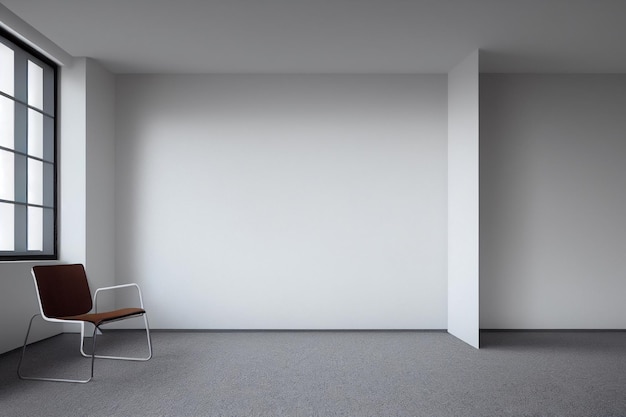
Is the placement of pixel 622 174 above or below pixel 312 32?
Answer: below

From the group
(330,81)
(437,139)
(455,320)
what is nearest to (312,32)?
(330,81)

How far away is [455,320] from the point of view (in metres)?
5.53

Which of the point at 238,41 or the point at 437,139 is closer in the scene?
the point at 238,41

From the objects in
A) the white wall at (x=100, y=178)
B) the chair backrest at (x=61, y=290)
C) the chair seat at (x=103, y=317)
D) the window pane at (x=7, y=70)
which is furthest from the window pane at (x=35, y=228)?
the chair seat at (x=103, y=317)

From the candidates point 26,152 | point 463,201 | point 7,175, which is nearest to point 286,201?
point 463,201

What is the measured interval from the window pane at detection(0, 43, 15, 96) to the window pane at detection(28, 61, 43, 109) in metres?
0.27

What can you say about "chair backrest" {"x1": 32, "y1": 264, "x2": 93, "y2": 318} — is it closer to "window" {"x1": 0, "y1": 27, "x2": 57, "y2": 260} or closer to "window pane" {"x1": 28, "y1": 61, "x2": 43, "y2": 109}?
"window" {"x1": 0, "y1": 27, "x2": 57, "y2": 260}

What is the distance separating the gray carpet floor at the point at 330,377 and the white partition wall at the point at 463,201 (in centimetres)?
30

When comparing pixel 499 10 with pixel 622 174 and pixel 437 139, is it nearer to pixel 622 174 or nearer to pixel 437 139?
pixel 437 139

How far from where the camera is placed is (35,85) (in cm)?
517

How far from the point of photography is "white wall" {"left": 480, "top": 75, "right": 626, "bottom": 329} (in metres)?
5.83

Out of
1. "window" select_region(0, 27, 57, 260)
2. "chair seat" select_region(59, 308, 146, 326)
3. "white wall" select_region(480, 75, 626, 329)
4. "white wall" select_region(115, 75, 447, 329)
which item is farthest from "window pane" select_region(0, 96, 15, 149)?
"white wall" select_region(480, 75, 626, 329)

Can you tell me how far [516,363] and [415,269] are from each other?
Result: 1632mm

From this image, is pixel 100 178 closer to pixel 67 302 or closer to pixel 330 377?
pixel 67 302
